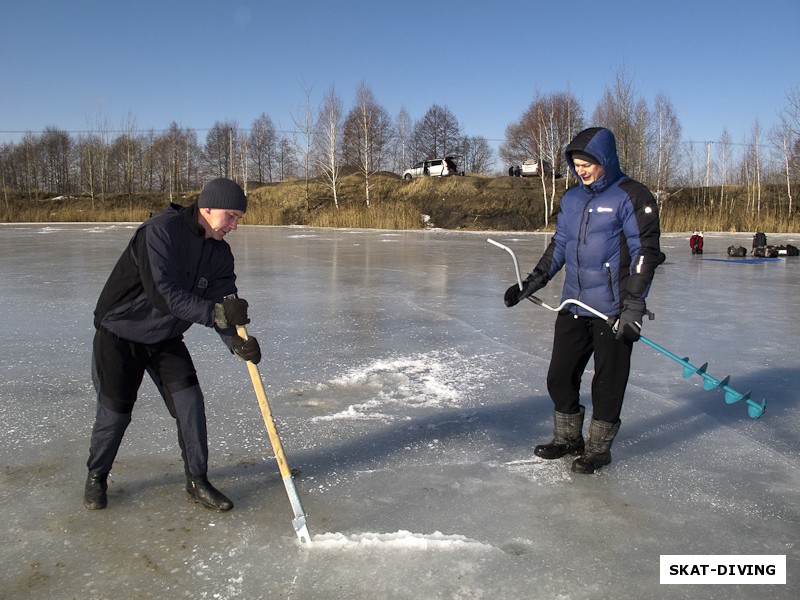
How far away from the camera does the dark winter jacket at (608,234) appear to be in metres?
3.05

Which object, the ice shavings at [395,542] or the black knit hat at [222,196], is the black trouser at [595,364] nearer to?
the ice shavings at [395,542]

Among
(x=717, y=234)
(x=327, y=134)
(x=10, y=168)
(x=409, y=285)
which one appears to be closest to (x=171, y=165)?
(x=10, y=168)

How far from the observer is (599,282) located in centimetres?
323

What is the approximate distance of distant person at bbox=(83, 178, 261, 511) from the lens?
2682mm

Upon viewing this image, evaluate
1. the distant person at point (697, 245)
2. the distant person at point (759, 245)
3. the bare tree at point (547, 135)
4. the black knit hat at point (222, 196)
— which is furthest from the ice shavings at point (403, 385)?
the bare tree at point (547, 135)

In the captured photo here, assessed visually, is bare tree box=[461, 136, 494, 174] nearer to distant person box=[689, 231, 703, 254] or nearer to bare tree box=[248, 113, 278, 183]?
bare tree box=[248, 113, 278, 183]

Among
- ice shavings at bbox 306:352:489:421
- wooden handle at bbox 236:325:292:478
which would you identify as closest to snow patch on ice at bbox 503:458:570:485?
ice shavings at bbox 306:352:489:421

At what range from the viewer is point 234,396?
438 cm

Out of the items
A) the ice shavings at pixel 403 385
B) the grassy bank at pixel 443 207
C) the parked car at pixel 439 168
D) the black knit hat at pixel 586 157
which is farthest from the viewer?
the parked car at pixel 439 168

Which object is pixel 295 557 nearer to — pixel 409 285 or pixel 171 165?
pixel 409 285

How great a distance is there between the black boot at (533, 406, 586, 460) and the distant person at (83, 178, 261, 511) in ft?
5.30

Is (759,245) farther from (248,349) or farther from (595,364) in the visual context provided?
(248,349)

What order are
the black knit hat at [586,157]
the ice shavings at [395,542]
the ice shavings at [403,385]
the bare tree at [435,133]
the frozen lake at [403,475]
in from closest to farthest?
the frozen lake at [403,475]
the ice shavings at [395,542]
the black knit hat at [586,157]
the ice shavings at [403,385]
the bare tree at [435,133]

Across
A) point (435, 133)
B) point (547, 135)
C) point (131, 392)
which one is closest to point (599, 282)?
point (131, 392)
